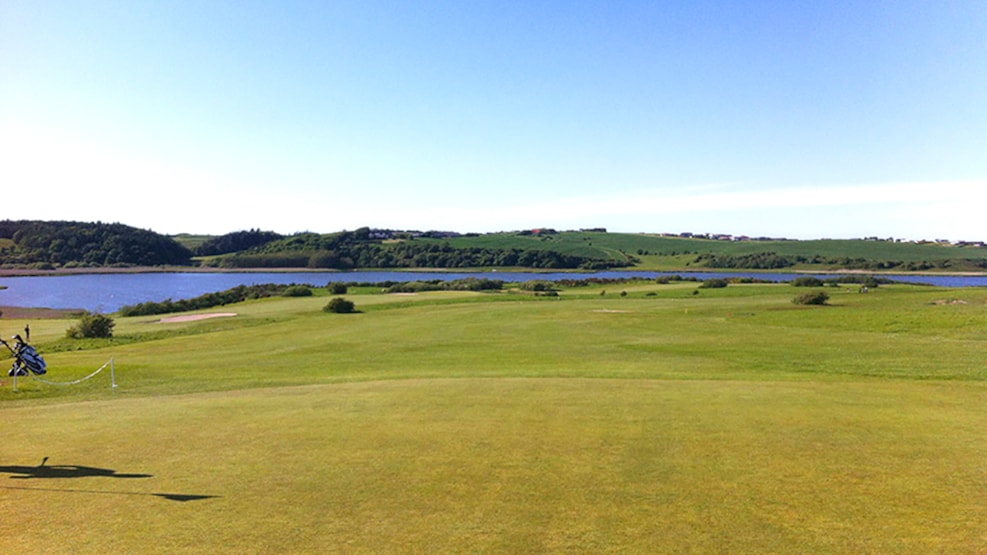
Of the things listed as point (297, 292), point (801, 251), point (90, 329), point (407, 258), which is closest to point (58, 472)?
point (90, 329)

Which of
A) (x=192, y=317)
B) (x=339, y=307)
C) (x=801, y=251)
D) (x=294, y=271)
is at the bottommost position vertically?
(x=192, y=317)

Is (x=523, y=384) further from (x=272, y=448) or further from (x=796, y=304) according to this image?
(x=796, y=304)

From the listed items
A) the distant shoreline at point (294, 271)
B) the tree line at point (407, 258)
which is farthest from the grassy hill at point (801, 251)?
the tree line at point (407, 258)

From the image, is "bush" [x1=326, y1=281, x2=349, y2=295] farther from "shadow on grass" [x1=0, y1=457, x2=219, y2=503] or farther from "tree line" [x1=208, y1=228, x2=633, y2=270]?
"tree line" [x1=208, y1=228, x2=633, y2=270]

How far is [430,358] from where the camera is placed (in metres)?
26.6

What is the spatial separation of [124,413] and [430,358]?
1361 cm

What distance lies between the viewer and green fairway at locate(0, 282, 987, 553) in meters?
7.21

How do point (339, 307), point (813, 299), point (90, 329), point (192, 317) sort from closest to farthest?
point (90, 329), point (813, 299), point (192, 317), point (339, 307)

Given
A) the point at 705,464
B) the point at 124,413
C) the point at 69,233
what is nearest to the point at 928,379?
the point at 705,464

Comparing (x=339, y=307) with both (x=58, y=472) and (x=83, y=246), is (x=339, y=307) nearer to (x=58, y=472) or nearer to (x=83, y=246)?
(x=58, y=472)

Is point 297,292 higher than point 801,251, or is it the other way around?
point 801,251

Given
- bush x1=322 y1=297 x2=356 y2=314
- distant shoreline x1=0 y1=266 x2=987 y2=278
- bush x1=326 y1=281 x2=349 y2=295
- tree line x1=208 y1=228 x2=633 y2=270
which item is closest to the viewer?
bush x1=322 y1=297 x2=356 y2=314

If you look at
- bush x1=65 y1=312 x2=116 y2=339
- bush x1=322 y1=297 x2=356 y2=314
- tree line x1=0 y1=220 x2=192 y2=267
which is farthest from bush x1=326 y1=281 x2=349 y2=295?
tree line x1=0 y1=220 x2=192 y2=267

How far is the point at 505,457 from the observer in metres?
10.1
